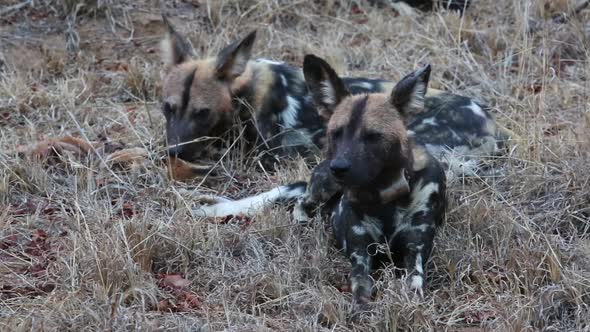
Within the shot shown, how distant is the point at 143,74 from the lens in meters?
5.76

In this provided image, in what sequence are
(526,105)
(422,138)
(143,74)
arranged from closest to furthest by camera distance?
(422,138)
(526,105)
(143,74)

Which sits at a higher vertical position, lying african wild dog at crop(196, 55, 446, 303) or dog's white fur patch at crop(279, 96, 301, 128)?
lying african wild dog at crop(196, 55, 446, 303)

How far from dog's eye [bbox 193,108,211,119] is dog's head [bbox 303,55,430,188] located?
3.85ft

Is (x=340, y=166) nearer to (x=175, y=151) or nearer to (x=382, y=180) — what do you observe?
(x=382, y=180)

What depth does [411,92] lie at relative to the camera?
11.5 feet

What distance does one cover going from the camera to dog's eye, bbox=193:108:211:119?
4.73m

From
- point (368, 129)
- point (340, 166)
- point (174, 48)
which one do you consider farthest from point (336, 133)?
point (174, 48)

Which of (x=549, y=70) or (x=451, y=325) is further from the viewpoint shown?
(x=549, y=70)

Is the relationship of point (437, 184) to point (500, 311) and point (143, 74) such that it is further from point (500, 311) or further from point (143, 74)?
point (143, 74)

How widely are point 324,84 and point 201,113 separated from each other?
1211 mm

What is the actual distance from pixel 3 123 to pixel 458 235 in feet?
8.57

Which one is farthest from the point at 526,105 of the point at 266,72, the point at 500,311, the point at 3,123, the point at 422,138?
the point at 3,123

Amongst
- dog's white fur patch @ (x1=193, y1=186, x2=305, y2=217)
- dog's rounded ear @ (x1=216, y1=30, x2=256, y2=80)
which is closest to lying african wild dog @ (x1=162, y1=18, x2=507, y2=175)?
dog's rounded ear @ (x1=216, y1=30, x2=256, y2=80)

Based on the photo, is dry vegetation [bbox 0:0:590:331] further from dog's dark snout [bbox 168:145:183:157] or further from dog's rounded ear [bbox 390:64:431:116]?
dog's rounded ear [bbox 390:64:431:116]
